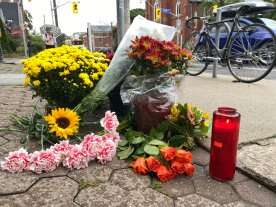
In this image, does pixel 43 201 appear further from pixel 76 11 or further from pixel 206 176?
pixel 76 11

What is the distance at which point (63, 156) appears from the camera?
2102 millimetres

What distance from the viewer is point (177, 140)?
2.31 meters

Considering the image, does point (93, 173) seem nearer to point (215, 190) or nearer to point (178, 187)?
point (178, 187)

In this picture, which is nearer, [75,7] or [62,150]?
[62,150]

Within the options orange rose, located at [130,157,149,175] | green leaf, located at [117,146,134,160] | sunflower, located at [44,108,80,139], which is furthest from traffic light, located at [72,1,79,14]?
orange rose, located at [130,157,149,175]

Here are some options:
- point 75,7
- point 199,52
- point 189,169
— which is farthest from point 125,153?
point 75,7

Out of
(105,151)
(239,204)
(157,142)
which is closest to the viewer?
(239,204)

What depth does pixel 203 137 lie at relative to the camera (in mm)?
2498

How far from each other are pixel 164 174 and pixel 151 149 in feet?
0.92

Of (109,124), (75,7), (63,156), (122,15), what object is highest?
(75,7)

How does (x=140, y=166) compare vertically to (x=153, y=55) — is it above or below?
below

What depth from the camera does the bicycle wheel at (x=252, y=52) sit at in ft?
14.7

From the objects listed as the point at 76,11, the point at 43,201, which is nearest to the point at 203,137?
the point at 43,201

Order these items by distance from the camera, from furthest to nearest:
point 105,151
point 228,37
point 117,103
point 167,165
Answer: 1. point 228,37
2. point 117,103
3. point 105,151
4. point 167,165
